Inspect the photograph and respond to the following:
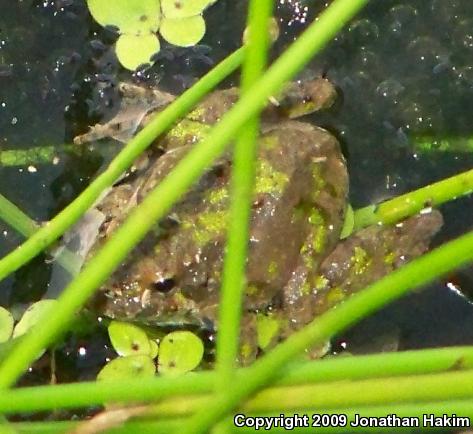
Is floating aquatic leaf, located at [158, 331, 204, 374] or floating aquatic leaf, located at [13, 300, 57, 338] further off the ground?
floating aquatic leaf, located at [13, 300, 57, 338]

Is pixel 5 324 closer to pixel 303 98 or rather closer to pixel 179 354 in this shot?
pixel 179 354

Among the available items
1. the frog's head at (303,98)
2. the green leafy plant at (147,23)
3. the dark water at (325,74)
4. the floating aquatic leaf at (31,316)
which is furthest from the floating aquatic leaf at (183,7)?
the floating aquatic leaf at (31,316)

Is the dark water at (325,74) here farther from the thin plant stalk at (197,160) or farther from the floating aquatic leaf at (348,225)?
the thin plant stalk at (197,160)

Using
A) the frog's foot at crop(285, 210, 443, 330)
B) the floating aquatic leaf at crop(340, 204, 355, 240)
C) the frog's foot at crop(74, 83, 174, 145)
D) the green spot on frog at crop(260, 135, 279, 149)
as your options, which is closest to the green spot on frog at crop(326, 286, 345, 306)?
the frog's foot at crop(285, 210, 443, 330)

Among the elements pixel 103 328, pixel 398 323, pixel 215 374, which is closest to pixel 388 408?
pixel 215 374

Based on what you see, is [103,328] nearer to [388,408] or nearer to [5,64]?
[5,64]

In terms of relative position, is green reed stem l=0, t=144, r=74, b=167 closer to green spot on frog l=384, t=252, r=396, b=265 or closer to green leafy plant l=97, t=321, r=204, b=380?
green leafy plant l=97, t=321, r=204, b=380

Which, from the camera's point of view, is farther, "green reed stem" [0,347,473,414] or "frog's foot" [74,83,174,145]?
"frog's foot" [74,83,174,145]
